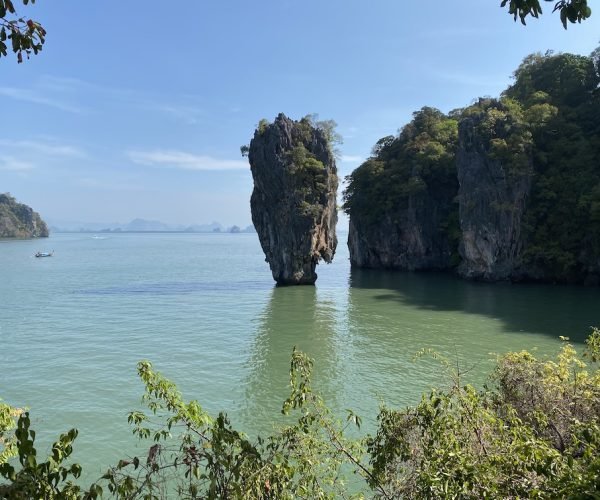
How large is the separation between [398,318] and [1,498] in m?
25.4

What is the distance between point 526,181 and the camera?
135ft

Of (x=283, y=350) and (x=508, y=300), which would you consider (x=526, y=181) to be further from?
(x=283, y=350)

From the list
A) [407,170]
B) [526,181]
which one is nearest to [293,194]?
[407,170]

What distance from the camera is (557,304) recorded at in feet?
98.7

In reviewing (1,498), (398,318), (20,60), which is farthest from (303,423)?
(398,318)

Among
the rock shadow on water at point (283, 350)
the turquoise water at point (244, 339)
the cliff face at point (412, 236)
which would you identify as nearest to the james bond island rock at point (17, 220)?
the turquoise water at point (244, 339)

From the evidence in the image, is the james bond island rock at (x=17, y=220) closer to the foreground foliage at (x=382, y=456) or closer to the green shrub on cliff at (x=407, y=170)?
the green shrub on cliff at (x=407, y=170)

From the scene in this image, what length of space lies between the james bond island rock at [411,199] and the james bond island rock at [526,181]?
22cm

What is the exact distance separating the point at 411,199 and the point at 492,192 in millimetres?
12245

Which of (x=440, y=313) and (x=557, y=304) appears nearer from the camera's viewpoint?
(x=440, y=313)

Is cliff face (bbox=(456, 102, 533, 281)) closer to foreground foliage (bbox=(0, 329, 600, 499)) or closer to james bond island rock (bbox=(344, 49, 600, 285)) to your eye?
james bond island rock (bbox=(344, 49, 600, 285))

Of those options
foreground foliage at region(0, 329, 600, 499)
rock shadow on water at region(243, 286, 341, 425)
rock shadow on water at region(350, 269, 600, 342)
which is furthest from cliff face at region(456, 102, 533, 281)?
foreground foliage at region(0, 329, 600, 499)

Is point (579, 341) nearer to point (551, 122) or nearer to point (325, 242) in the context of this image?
point (325, 242)

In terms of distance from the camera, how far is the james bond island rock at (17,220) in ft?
549
